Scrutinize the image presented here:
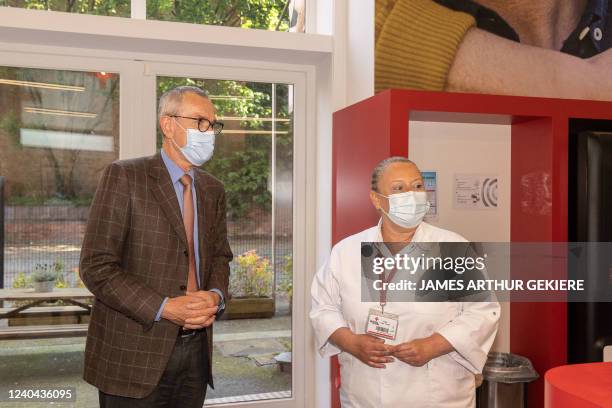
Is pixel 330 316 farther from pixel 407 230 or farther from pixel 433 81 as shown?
pixel 433 81

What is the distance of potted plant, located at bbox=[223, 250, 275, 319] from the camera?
11.9 feet

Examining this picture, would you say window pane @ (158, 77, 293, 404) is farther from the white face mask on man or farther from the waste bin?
the white face mask on man

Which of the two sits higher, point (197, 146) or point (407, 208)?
point (197, 146)

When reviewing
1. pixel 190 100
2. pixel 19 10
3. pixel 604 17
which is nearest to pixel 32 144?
pixel 19 10

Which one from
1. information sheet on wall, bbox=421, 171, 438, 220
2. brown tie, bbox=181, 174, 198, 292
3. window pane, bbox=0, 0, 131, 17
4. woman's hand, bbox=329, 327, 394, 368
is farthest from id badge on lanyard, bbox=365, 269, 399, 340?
window pane, bbox=0, 0, 131, 17

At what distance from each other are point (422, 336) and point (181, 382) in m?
0.89

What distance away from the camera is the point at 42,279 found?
10.7ft

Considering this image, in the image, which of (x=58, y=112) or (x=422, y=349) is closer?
(x=422, y=349)

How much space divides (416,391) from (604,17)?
301 cm

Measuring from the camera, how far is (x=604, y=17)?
12.3 ft

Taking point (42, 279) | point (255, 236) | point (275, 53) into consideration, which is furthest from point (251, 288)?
point (275, 53)

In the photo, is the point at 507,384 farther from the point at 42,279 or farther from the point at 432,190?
the point at 42,279

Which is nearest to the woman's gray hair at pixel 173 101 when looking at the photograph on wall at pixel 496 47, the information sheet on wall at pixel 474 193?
the photograph on wall at pixel 496 47

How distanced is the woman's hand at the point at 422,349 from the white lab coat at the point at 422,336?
0.03 m
